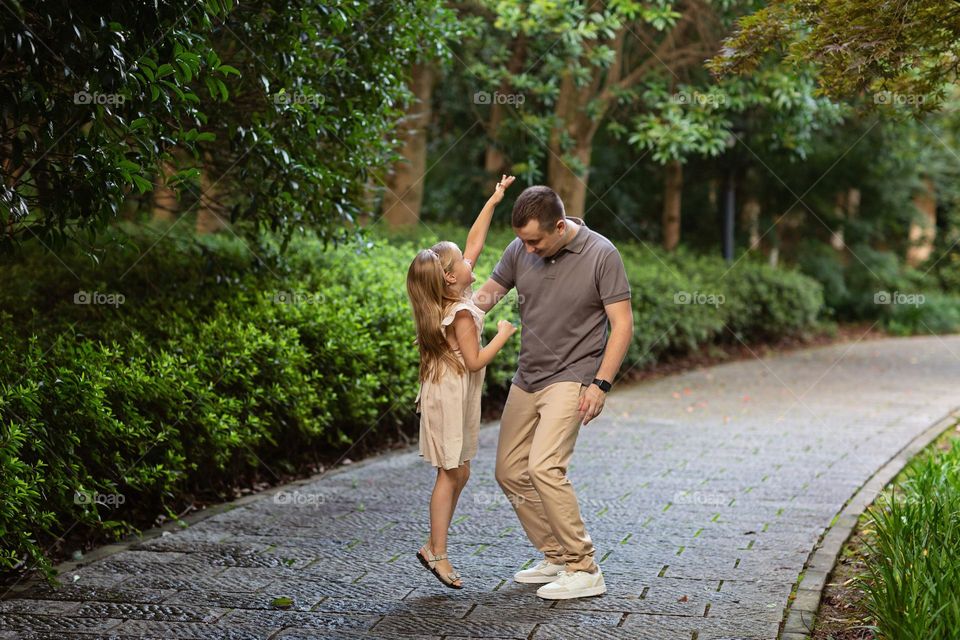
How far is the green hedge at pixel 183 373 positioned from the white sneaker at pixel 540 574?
2.18 metres

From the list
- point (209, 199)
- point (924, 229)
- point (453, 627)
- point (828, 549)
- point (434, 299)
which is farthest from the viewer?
point (924, 229)

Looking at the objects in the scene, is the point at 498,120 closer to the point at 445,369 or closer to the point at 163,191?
the point at 163,191

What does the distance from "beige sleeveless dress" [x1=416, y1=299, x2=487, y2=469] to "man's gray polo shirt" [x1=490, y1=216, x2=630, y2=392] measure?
0.28m

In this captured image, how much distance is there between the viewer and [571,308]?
5.03 m

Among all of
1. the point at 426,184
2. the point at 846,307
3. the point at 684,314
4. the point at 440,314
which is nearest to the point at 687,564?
the point at 440,314

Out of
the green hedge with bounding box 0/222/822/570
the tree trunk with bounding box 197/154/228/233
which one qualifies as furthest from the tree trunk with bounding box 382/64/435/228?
the green hedge with bounding box 0/222/822/570

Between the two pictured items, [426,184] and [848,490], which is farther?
[426,184]

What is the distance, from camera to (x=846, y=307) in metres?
23.8

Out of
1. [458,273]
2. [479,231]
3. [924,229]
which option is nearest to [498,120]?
[479,231]

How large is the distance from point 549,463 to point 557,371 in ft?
1.40

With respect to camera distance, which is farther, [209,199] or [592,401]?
[209,199]

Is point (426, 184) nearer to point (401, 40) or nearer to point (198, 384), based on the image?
point (401, 40)

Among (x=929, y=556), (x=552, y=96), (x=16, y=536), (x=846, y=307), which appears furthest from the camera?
(x=846, y=307)

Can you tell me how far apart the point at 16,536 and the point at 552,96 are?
10187 millimetres
